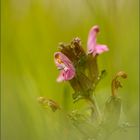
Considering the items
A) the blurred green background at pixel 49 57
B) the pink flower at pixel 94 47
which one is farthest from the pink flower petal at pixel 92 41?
the blurred green background at pixel 49 57

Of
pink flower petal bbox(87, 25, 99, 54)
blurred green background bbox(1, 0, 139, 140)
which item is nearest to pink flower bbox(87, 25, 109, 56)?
pink flower petal bbox(87, 25, 99, 54)

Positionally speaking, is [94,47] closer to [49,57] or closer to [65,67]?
[65,67]

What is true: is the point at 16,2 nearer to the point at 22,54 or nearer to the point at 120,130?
the point at 22,54

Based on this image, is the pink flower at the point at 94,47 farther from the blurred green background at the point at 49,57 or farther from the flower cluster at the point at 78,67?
the blurred green background at the point at 49,57

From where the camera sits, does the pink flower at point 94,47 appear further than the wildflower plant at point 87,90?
Yes

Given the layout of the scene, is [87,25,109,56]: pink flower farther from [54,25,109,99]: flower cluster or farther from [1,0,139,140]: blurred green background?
[1,0,139,140]: blurred green background
